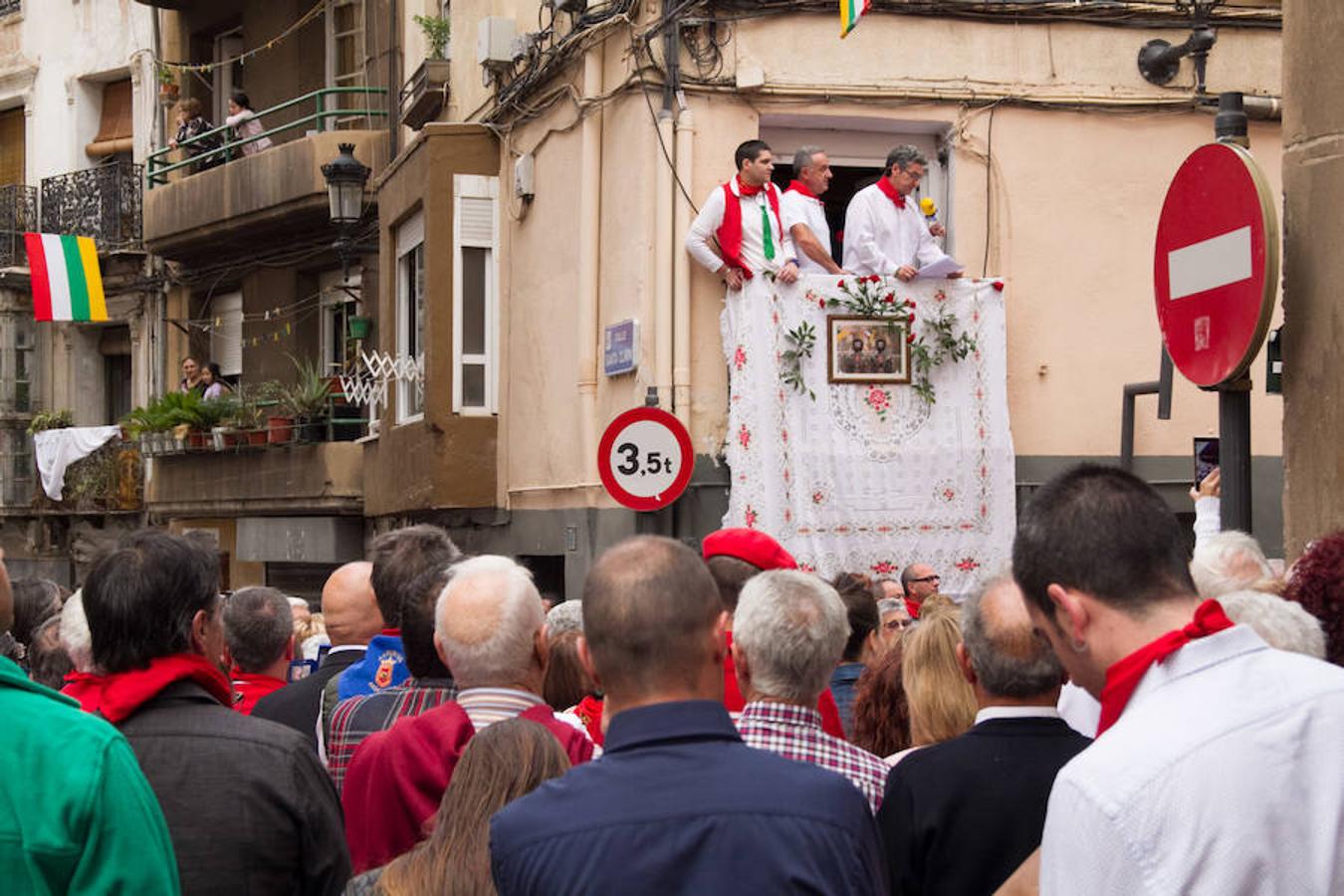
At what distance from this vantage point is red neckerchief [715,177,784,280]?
11883 millimetres

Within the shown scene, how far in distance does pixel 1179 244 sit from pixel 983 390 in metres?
6.21

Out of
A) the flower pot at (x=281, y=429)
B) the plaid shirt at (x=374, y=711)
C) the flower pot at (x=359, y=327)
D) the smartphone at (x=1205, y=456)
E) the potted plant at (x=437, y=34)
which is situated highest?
the potted plant at (x=437, y=34)

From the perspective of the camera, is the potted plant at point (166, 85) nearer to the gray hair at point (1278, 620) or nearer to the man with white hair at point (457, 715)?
the man with white hair at point (457, 715)

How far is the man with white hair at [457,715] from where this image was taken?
156 inches

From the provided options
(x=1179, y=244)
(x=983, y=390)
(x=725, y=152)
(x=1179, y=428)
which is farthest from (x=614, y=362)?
(x=1179, y=244)

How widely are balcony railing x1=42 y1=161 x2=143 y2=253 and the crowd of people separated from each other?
70.7 ft

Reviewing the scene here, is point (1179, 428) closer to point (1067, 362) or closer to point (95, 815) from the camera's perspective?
point (1067, 362)

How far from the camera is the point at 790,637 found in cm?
395

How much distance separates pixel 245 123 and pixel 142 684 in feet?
64.9

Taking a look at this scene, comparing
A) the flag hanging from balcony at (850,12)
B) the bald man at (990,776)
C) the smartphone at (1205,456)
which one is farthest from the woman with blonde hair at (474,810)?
the flag hanging from balcony at (850,12)

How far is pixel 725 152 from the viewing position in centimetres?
1238

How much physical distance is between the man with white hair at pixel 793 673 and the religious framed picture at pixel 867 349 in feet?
26.4

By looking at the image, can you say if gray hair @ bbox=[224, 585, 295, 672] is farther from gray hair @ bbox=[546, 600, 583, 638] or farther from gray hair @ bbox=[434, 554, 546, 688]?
gray hair @ bbox=[434, 554, 546, 688]

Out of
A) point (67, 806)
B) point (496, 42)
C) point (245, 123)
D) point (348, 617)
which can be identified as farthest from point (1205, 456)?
point (245, 123)
